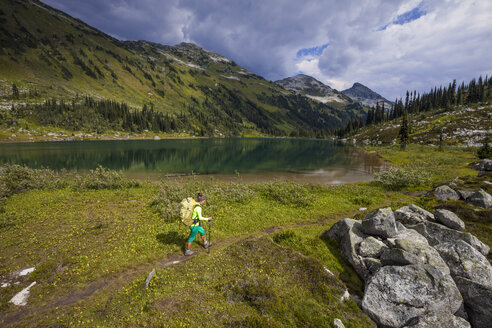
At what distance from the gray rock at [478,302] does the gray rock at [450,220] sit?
670cm

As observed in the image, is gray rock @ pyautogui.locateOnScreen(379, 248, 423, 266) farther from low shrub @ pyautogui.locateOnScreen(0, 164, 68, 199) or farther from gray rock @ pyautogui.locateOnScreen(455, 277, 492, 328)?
low shrub @ pyautogui.locateOnScreen(0, 164, 68, 199)

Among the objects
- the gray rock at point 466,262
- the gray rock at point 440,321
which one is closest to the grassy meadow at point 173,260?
the gray rock at point 440,321

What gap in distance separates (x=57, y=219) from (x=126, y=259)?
996 centimetres

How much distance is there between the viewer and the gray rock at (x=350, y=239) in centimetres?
1039

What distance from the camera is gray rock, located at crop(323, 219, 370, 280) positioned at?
34.1 feet

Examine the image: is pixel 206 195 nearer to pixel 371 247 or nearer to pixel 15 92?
pixel 371 247

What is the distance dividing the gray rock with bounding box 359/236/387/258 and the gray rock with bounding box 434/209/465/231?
6060mm

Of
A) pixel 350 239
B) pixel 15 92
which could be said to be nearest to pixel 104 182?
pixel 350 239

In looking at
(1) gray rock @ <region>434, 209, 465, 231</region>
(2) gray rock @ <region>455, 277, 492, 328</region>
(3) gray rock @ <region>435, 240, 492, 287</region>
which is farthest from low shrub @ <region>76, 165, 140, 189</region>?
(1) gray rock @ <region>434, 209, 465, 231</region>

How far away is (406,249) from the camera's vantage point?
9.48m

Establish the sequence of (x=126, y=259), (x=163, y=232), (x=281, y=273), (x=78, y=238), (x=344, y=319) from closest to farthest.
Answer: (x=344, y=319) → (x=281, y=273) → (x=126, y=259) → (x=78, y=238) → (x=163, y=232)

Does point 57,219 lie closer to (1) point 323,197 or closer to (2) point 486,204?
(1) point 323,197

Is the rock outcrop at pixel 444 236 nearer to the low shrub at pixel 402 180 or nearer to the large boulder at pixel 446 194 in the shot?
the large boulder at pixel 446 194

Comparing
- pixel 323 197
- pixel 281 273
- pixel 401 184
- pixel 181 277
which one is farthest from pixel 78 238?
pixel 401 184
